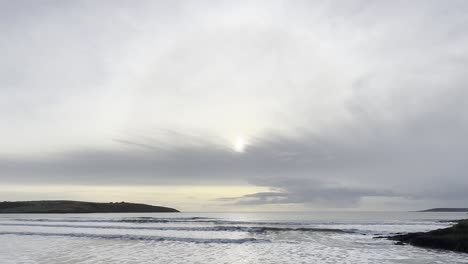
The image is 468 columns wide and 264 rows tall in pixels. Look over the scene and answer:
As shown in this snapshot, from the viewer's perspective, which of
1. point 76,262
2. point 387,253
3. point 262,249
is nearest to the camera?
point 76,262

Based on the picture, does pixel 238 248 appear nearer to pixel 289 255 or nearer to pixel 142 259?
pixel 289 255

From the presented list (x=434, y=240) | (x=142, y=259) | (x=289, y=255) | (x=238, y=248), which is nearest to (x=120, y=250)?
(x=142, y=259)

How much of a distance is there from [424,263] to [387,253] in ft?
25.3

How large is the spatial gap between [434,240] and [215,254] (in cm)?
2504

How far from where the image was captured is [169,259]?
124 ft

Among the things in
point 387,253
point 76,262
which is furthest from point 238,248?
point 76,262

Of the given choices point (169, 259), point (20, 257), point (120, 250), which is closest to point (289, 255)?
point (169, 259)

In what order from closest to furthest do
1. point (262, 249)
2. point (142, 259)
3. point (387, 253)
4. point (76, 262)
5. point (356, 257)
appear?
point (76, 262) < point (142, 259) < point (356, 257) < point (387, 253) < point (262, 249)

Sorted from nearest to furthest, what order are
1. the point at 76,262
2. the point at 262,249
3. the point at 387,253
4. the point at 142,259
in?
the point at 76,262 < the point at 142,259 < the point at 387,253 < the point at 262,249

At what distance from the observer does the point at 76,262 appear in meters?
34.7

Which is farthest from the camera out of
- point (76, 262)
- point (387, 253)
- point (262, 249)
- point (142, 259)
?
point (262, 249)

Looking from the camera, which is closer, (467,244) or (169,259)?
(169,259)

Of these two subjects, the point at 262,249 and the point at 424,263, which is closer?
the point at 424,263

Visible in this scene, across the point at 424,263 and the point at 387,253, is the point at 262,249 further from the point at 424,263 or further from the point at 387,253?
the point at 424,263
